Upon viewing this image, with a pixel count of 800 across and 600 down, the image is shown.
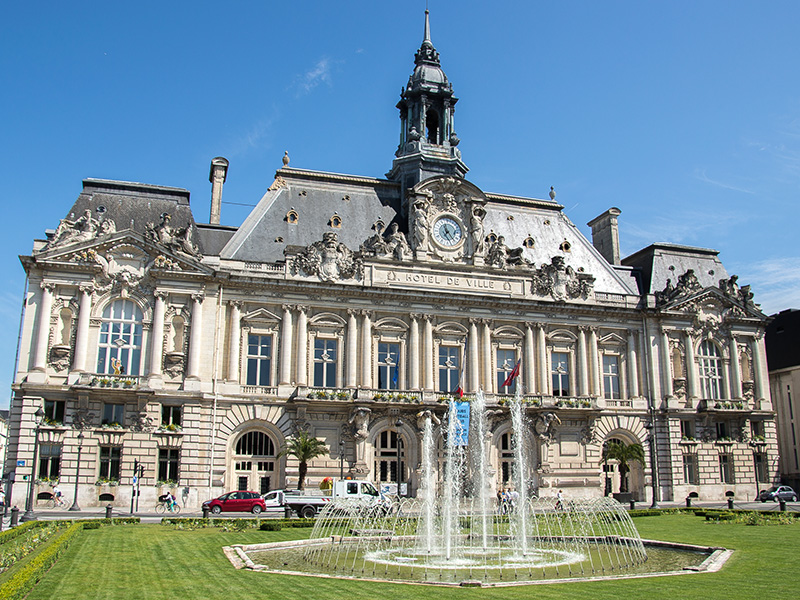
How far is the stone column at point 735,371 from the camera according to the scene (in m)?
61.1

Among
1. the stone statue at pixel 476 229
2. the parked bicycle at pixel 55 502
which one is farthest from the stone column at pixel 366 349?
the parked bicycle at pixel 55 502

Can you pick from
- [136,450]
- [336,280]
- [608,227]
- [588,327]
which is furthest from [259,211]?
[608,227]

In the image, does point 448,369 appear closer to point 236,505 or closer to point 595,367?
point 595,367

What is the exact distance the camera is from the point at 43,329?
153ft

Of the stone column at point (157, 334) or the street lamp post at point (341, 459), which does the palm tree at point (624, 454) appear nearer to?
the street lamp post at point (341, 459)

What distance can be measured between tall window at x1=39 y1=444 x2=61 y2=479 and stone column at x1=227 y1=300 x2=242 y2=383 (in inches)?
435

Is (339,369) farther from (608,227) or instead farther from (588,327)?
(608,227)

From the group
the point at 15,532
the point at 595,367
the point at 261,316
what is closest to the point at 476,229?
the point at 595,367

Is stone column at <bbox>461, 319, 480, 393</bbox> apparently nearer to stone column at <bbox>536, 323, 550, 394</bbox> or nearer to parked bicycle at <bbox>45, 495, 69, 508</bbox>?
stone column at <bbox>536, 323, 550, 394</bbox>

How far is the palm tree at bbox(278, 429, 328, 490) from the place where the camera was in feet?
155

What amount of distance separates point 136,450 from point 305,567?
2783cm

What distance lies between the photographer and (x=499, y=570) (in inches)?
845

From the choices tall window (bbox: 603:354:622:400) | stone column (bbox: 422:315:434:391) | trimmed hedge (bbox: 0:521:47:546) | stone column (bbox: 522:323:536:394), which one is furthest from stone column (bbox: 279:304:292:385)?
tall window (bbox: 603:354:622:400)

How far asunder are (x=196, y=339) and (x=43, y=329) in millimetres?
9025
